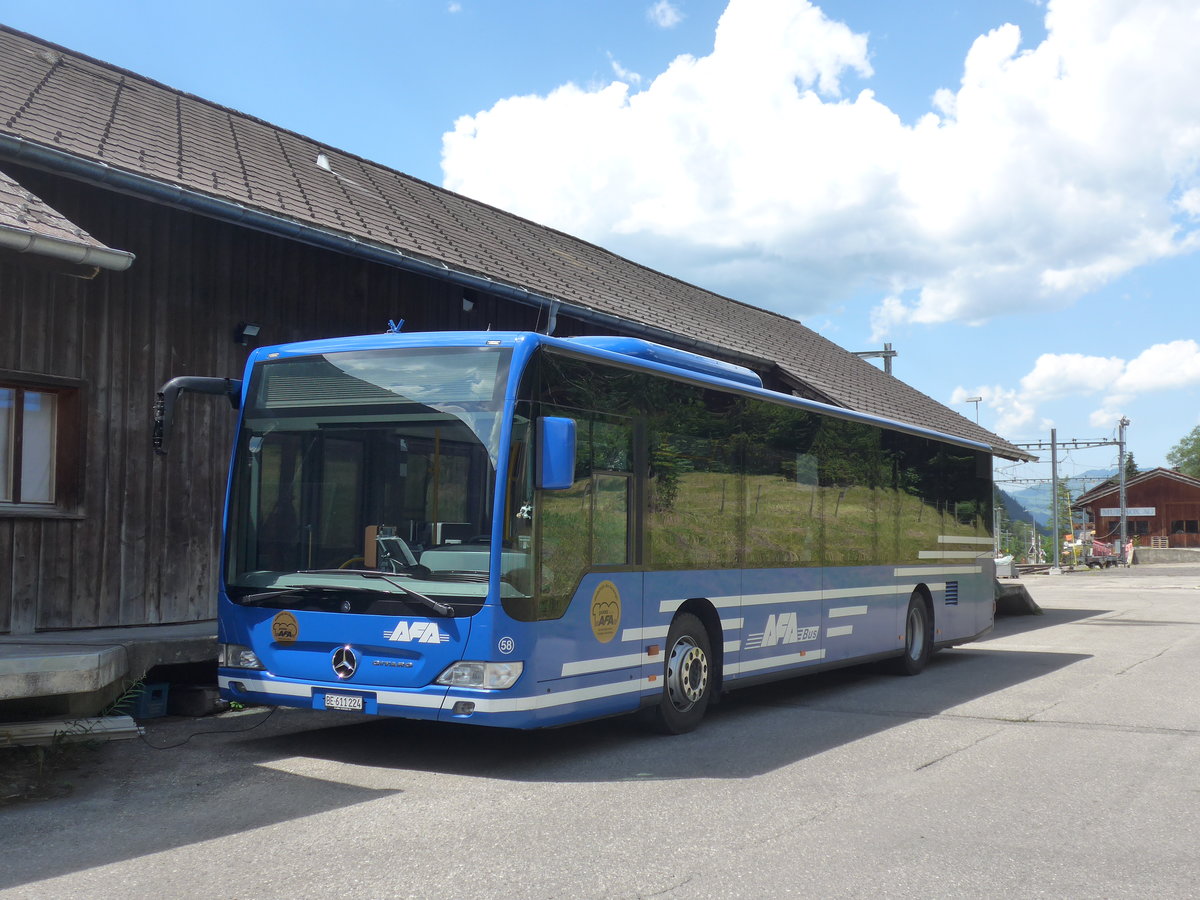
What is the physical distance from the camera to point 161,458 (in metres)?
11.2

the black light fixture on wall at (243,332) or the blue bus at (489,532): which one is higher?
the black light fixture on wall at (243,332)

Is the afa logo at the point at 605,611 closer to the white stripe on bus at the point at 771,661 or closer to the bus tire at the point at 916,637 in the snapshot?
the white stripe on bus at the point at 771,661

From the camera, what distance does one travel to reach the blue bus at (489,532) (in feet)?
24.9

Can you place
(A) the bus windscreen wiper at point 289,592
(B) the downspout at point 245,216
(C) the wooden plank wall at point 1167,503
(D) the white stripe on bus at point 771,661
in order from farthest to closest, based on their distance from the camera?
1. (C) the wooden plank wall at point 1167,503
2. (D) the white stripe on bus at point 771,661
3. (B) the downspout at point 245,216
4. (A) the bus windscreen wiper at point 289,592

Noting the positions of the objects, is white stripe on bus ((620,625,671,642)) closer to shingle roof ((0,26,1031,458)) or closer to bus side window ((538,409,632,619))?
bus side window ((538,409,632,619))

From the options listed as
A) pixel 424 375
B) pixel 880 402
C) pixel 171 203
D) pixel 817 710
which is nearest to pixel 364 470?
pixel 424 375

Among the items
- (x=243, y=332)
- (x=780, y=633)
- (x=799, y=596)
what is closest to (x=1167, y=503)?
(x=799, y=596)

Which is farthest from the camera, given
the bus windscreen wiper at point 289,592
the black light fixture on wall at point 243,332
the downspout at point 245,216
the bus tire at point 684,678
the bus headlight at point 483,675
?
the black light fixture on wall at point 243,332

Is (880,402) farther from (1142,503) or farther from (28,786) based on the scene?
(1142,503)

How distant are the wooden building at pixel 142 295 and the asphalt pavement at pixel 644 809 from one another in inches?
76.7

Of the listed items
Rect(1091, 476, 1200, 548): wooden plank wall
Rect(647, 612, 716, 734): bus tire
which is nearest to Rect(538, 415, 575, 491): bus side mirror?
Rect(647, 612, 716, 734): bus tire

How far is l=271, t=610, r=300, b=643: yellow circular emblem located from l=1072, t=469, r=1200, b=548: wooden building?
297ft

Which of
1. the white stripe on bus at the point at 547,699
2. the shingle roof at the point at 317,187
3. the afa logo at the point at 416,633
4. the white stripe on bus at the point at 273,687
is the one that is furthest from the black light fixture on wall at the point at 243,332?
the white stripe on bus at the point at 547,699

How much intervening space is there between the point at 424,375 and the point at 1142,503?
311 ft
